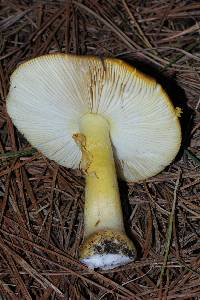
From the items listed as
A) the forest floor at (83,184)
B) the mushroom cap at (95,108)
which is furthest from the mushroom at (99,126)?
the forest floor at (83,184)

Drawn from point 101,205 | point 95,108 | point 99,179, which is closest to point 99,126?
point 95,108

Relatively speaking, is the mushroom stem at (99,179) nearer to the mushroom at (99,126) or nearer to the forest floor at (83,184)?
the mushroom at (99,126)

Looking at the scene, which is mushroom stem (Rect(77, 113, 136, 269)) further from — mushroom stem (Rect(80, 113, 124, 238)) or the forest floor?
the forest floor

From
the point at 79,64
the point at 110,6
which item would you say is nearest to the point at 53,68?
the point at 79,64

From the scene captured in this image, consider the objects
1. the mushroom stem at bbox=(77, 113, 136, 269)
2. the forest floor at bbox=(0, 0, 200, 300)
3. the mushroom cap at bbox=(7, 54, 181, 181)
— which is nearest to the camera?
the mushroom cap at bbox=(7, 54, 181, 181)

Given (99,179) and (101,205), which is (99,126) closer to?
(99,179)

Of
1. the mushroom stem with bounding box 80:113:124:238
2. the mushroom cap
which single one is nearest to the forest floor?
the mushroom cap
